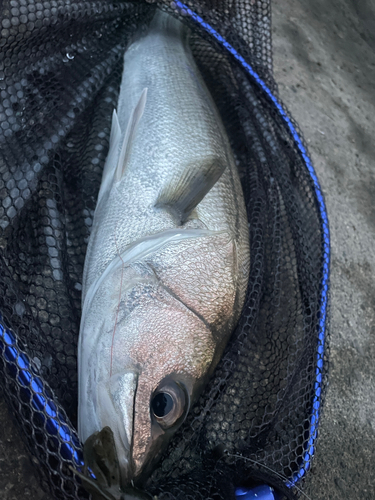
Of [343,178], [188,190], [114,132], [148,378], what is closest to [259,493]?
[148,378]

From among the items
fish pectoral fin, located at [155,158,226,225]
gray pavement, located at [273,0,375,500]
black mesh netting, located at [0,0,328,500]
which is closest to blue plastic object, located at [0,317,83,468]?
black mesh netting, located at [0,0,328,500]

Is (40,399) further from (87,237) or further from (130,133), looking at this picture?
(130,133)

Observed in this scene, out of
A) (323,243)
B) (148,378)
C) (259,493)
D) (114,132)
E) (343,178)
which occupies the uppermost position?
(343,178)

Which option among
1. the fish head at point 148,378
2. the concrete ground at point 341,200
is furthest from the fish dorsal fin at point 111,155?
the concrete ground at point 341,200

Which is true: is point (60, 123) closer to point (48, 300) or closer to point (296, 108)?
point (48, 300)

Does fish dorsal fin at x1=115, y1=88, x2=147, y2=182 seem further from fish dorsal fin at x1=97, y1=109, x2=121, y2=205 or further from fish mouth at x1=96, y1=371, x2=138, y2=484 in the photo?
fish mouth at x1=96, y1=371, x2=138, y2=484

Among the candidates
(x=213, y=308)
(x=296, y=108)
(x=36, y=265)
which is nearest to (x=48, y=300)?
(x=36, y=265)

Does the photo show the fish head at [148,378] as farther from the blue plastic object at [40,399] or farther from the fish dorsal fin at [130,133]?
the fish dorsal fin at [130,133]
